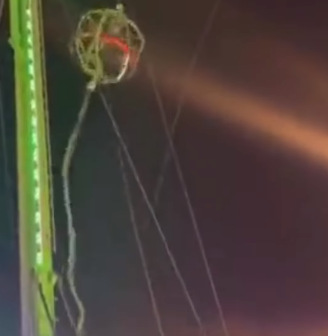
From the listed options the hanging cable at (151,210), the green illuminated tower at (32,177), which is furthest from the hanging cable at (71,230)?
the green illuminated tower at (32,177)

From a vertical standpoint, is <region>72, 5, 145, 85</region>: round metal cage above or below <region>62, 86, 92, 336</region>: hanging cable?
above

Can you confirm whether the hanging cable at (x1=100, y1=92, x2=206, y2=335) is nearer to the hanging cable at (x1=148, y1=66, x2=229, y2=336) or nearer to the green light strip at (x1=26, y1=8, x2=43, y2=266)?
the hanging cable at (x1=148, y1=66, x2=229, y2=336)

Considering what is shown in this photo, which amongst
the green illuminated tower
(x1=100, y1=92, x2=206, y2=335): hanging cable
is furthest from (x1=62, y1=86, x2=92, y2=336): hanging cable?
the green illuminated tower

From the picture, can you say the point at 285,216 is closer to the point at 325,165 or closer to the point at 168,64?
the point at 325,165

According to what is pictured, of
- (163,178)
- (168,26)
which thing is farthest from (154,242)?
(168,26)

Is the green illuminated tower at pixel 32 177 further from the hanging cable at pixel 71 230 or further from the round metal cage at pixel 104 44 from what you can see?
the hanging cable at pixel 71 230

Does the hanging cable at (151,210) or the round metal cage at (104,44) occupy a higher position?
the round metal cage at (104,44)
